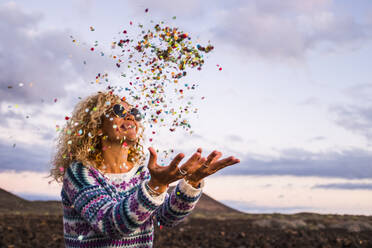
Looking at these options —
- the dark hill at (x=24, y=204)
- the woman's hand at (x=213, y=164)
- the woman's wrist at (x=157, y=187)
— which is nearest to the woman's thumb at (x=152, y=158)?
A: the woman's wrist at (x=157, y=187)

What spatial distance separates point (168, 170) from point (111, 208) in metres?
0.60

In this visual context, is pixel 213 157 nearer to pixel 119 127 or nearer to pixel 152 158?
pixel 152 158

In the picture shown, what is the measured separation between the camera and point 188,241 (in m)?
8.55

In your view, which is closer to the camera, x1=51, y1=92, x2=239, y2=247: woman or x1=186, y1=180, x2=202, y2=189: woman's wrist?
x1=51, y1=92, x2=239, y2=247: woman

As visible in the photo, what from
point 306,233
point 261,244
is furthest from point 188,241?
point 306,233

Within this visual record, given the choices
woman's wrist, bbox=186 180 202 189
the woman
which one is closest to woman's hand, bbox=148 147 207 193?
the woman

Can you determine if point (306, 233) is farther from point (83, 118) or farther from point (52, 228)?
point (83, 118)

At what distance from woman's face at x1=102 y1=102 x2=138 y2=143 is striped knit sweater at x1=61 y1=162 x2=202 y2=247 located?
0.31 metres

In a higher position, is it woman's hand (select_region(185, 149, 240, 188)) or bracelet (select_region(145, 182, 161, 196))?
woman's hand (select_region(185, 149, 240, 188))

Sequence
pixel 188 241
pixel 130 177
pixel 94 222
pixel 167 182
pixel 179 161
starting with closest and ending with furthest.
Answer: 1. pixel 179 161
2. pixel 167 182
3. pixel 94 222
4. pixel 130 177
5. pixel 188 241

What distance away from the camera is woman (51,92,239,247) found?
8.00ft

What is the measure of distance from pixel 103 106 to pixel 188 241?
6.06 meters

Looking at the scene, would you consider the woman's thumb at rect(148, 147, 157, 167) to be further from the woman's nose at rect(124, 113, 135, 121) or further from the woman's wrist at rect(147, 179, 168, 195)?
the woman's nose at rect(124, 113, 135, 121)

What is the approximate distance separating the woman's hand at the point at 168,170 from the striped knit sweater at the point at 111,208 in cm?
7
